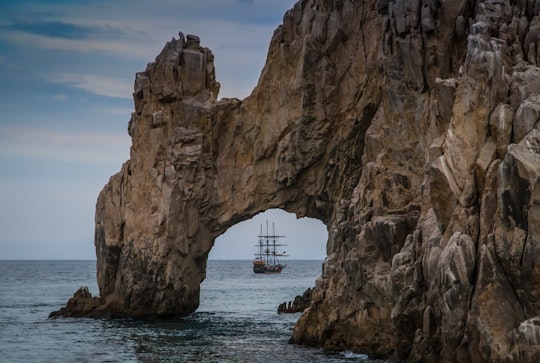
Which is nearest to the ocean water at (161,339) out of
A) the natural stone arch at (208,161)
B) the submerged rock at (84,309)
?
the submerged rock at (84,309)

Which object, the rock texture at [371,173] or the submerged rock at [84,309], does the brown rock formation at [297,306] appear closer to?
the rock texture at [371,173]

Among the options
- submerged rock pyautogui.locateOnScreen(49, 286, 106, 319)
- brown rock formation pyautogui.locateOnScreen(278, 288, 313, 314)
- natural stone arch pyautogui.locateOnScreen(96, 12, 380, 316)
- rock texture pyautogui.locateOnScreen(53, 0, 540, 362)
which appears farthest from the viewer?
brown rock formation pyautogui.locateOnScreen(278, 288, 313, 314)

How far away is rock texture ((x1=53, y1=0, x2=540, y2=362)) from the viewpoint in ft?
105

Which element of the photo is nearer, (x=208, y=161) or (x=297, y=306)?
(x=208, y=161)

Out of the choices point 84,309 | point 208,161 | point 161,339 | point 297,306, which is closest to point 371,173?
point 161,339

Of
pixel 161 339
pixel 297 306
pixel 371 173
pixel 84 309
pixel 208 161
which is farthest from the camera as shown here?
pixel 297 306

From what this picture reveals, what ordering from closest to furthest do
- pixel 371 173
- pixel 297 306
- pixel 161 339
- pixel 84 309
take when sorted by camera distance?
pixel 371 173 → pixel 161 339 → pixel 84 309 → pixel 297 306

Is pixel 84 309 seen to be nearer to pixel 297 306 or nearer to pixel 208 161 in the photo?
pixel 208 161

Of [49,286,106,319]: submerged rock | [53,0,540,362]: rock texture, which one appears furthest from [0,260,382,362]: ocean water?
[53,0,540,362]: rock texture

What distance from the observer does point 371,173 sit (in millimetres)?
48406

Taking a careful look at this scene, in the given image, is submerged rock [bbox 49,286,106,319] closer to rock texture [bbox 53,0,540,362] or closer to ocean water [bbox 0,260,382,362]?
rock texture [bbox 53,0,540,362]

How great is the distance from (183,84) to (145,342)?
17.6 metres

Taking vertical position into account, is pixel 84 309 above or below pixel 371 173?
below

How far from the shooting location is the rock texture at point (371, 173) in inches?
1261
